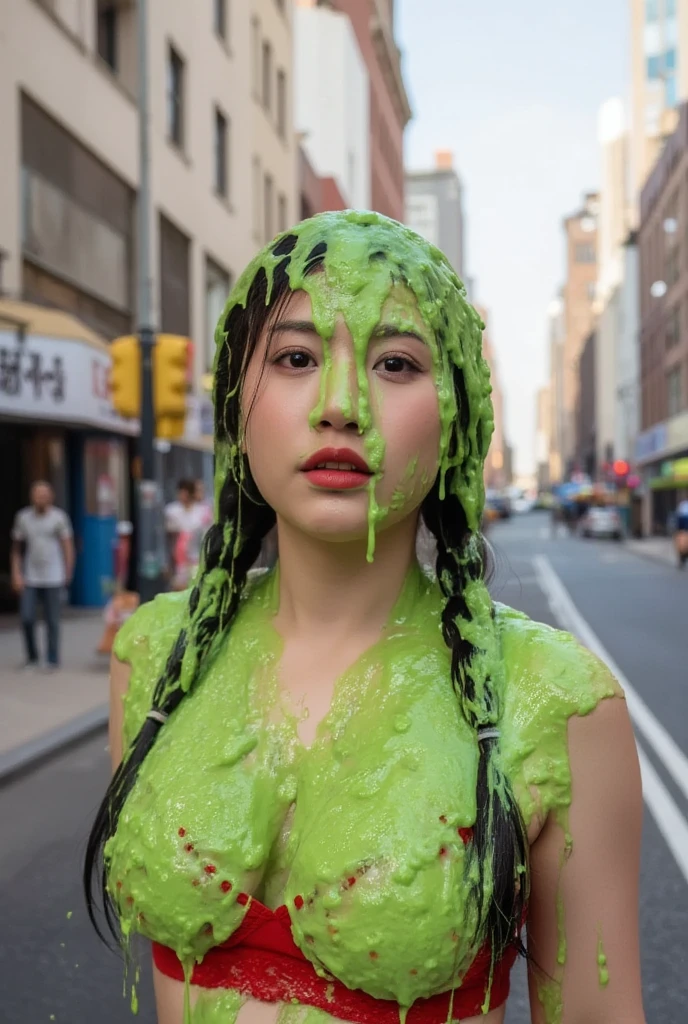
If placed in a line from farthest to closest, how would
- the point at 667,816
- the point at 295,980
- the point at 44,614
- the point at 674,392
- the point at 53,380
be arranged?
the point at 674,392 → the point at 53,380 → the point at 44,614 → the point at 667,816 → the point at 295,980

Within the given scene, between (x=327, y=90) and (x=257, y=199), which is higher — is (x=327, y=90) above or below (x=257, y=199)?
above

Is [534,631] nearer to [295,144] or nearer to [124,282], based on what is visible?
[124,282]

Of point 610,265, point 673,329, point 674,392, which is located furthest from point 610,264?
point 674,392

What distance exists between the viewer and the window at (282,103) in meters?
29.5

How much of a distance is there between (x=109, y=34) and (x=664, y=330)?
38707mm

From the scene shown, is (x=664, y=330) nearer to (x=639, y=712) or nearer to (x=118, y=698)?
(x=639, y=712)

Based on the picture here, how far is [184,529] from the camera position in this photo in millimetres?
12297

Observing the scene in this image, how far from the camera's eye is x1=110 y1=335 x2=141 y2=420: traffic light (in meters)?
10.4

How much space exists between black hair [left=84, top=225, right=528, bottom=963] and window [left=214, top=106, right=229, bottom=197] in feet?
76.8

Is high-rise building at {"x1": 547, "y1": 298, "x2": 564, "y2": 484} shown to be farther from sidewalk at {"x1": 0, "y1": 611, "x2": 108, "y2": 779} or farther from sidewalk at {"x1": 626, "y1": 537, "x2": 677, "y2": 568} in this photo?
sidewalk at {"x1": 0, "y1": 611, "x2": 108, "y2": 779}

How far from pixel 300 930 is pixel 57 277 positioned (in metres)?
14.9

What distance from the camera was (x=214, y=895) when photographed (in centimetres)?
138

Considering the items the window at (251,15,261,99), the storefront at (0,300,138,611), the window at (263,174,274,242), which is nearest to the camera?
the storefront at (0,300,138,611)

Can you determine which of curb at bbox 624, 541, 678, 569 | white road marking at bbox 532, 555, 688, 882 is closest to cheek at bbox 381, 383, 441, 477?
white road marking at bbox 532, 555, 688, 882
